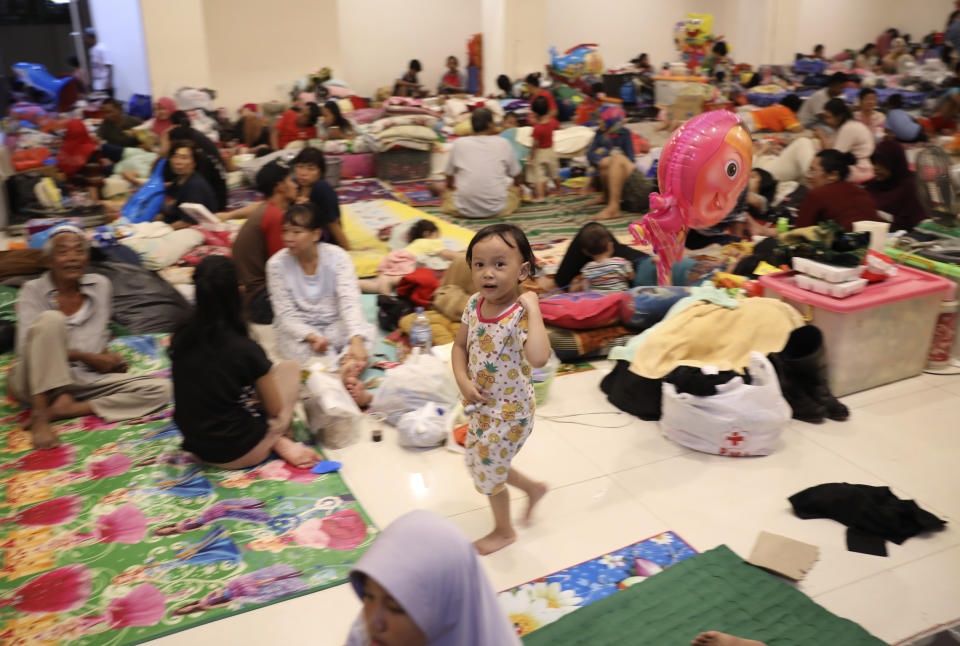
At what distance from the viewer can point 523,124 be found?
1066 centimetres

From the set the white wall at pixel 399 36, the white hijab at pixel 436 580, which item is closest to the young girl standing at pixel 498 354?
the white hijab at pixel 436 580

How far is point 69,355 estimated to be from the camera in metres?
4.02

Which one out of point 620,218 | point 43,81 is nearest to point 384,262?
point 620,218

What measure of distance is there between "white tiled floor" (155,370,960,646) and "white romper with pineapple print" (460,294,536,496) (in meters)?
0.41

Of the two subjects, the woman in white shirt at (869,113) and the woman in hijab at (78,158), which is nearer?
the woman in hijab at (78,158)

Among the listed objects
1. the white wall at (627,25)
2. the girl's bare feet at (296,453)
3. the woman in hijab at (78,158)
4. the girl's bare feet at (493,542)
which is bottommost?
the girl's bare feet at (493,542)

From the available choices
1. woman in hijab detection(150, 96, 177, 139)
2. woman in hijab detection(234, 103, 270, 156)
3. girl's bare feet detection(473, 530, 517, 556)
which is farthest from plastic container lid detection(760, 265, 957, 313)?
woman in hijab detection(150, 96, 177, 139)

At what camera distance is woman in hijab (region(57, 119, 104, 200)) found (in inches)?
328

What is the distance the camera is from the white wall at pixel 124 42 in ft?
36.5

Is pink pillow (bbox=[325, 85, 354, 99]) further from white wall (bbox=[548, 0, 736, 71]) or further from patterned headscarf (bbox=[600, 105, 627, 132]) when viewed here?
white wall (bbox=[548, 0, 736, 71])

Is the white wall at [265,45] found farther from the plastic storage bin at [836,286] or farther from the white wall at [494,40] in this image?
the plastic storage bin at [836,286]

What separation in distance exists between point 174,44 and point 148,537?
31.8 feet

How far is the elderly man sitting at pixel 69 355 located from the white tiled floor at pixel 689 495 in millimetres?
1237

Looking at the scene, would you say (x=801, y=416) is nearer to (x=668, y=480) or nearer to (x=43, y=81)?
(x=668, y=480)
